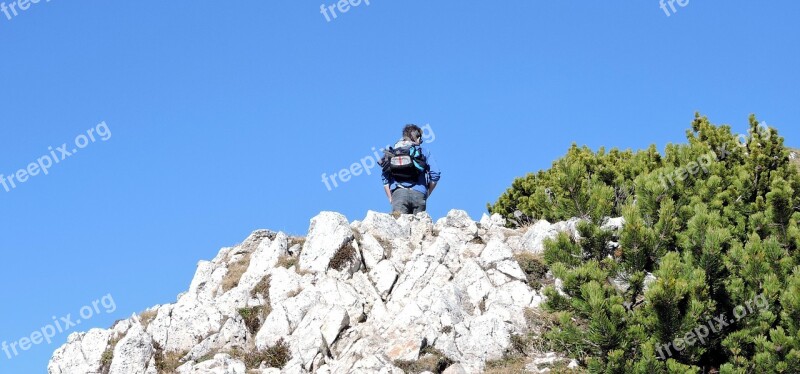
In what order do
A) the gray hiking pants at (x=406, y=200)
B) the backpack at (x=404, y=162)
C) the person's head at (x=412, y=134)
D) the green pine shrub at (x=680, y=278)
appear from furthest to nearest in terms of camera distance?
1. the gray hiking pants at (x=406, y=200)
2. the person's head at (x=412, y=134)
3. the backpack at (x=404, y=162)
4. the green pine shrub at (x=680, y=278)

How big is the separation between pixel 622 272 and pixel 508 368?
2964 mm

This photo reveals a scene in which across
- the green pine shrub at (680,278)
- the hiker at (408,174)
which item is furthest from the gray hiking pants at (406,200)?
the green pine shrub at (680,278)

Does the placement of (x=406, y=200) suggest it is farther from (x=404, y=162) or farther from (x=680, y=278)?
(x=680, y=278)

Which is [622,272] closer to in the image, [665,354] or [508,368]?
[665,354]

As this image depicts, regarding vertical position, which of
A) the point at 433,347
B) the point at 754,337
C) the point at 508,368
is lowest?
the point at 754,337

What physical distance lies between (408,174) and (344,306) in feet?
17.6

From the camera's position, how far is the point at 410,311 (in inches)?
709

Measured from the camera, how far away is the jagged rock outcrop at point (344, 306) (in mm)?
17547

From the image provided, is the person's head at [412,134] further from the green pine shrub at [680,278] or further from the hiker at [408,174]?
the green pine shrub at [680,278]

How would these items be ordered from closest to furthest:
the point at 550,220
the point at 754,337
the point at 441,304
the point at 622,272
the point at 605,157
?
the point at 754,337
the point at 622,272
the point at 441,304
the point at 550,220
the point at 605,157

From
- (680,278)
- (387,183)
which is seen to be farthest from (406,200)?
(680,278)

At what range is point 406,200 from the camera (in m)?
23.6

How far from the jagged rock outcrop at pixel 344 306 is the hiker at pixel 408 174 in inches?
27.8

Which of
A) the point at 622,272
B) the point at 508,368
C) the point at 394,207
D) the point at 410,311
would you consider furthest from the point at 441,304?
the point at 394,207
